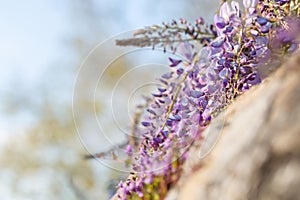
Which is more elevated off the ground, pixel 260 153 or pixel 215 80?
pixel 215 80

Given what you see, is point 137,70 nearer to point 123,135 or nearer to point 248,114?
point 123,135

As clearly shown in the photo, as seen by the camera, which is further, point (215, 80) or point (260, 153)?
point (215, 80)

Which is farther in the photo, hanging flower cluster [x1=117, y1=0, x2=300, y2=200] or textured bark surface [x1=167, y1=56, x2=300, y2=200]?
hanging flower cluster [x1=117, y1=0, x2=300, y2=200]

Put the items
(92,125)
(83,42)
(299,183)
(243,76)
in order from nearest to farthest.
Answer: (299,183) < (243,76) < (92,125) < (83,42)

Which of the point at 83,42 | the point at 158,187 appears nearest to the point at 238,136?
the point at 158,187

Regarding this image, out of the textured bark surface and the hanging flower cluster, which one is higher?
the hanging flower cluster
